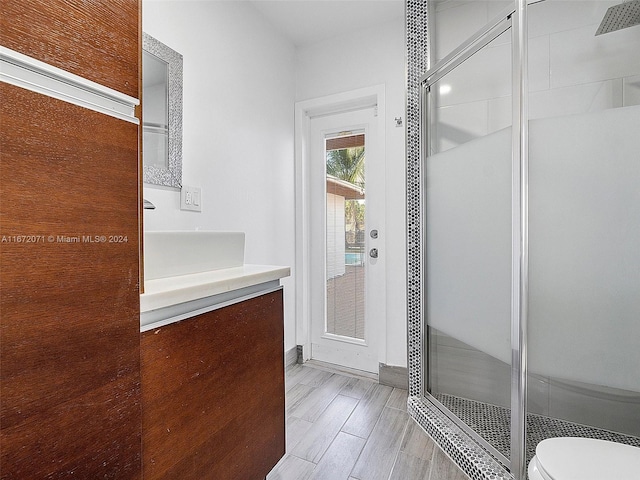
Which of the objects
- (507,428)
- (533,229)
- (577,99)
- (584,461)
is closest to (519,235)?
(533,229)

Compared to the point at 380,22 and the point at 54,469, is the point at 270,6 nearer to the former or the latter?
the point at 380,22

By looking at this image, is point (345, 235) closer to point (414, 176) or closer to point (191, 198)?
point (414, 176)

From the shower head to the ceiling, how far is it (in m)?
1.13

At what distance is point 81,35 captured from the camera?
0.66 meters

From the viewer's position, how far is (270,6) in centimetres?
223

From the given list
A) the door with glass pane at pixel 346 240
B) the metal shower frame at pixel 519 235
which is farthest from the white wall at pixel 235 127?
the metal shower frame at pixel 519 235

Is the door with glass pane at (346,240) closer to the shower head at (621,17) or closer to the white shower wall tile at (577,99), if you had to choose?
the white shower wall tile at (577,99)

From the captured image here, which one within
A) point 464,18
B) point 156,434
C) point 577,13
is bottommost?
point 156,434

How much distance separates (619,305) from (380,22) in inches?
86.3

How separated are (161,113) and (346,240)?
153 cm

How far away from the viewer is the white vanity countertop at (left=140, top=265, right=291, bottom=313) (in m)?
0.83

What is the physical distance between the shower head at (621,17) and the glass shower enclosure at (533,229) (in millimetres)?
25

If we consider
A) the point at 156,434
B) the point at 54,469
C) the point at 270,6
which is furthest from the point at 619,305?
the point at 270,6

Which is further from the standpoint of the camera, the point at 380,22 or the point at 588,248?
the point at 380,22
